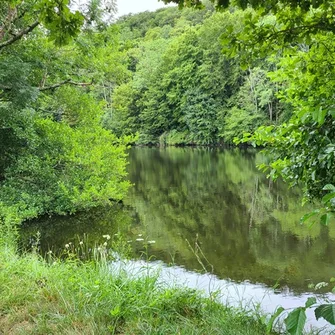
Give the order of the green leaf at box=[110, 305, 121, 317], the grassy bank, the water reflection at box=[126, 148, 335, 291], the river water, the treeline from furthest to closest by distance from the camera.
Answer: the treeline, the water reflection at box=[126, 148, 335, 291], the river water, the green leaf at box=[110, 305, 121, 317], the grassy bank

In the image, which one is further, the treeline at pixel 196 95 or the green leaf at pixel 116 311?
the treeline at pixel 196 95

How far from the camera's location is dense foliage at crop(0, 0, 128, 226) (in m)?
9.84

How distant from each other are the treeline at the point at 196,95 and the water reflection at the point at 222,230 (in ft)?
72.7

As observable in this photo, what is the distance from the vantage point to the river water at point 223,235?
23.5 feet

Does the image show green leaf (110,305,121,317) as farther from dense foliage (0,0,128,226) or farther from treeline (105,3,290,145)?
treeline (105,3,290,145)

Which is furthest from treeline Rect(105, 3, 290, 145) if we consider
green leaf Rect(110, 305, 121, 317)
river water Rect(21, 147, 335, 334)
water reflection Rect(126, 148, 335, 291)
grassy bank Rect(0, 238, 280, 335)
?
green leaf Rect(110, 305, 121, 317)

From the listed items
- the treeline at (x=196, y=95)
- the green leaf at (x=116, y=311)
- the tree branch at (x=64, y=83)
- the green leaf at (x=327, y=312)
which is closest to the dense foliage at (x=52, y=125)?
the tree branch at (x=64, y=83)

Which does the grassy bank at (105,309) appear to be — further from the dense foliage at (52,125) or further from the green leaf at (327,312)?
the dense foliage at (52,125)

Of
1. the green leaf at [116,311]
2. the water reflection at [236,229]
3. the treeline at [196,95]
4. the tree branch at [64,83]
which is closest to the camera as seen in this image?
the green leaf at [116,311]

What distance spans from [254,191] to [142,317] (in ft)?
47.8

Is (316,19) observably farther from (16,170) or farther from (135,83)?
(135,83)

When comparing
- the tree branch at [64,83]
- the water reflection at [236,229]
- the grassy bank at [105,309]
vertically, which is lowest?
the water reflection at [236,229]

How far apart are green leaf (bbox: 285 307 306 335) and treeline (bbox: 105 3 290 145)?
119 feet

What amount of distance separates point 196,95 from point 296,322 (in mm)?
48189
